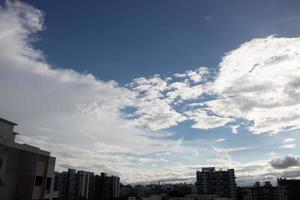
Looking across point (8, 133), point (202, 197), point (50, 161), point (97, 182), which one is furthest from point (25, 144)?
point (97, 182)

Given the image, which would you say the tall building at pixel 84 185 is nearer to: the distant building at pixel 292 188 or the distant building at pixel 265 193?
the distant building at pixel 265 193

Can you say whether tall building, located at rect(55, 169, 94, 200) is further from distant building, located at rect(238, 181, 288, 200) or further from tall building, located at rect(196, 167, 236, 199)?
distant building, located at rect(238, 181, 288, 200)

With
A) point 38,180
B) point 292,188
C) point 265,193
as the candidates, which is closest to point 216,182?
point 265,193

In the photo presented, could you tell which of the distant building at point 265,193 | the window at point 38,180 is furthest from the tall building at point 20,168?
the distant building at point 265,193

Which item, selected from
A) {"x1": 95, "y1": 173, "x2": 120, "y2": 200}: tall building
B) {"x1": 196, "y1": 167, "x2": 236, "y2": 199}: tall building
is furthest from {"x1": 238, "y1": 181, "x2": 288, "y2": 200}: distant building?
{"x1": 95, "y1": 173, "x2": 120, "y2": 200}: tall building

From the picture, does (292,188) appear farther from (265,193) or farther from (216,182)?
(216,182)

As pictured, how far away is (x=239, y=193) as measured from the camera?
5428 inches

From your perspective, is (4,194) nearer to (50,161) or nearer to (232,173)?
(50,161)

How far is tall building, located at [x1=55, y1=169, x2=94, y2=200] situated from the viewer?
127188mm

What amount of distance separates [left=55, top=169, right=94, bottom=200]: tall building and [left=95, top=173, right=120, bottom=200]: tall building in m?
6.19

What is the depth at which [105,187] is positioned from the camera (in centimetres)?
13812

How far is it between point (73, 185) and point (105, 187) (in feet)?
49.2

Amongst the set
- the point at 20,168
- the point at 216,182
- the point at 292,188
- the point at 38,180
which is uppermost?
the point at 216,182

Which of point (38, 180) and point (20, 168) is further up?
point (20, 168)
